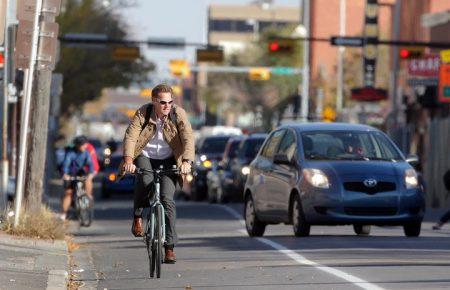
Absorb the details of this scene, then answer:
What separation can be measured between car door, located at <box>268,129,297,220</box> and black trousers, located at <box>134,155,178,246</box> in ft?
19.9

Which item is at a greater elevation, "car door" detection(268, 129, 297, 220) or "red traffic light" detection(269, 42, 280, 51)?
"red traffic light" detection(269, 42, 280, 51)

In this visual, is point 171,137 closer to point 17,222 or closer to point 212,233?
point 17,222

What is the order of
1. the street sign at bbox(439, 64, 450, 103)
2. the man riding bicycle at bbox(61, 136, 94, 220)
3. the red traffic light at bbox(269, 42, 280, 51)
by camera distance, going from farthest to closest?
1. the red traffic light at bbox(269, 42, 280, 51)
2. the street sign at bbox(439, 64, 450, 103)
3. the man riding bicycle at bbox(61, 136, 94, 220)

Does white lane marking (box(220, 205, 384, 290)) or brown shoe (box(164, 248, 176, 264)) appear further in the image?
brown shoe (box(164, 248, 176, 264))

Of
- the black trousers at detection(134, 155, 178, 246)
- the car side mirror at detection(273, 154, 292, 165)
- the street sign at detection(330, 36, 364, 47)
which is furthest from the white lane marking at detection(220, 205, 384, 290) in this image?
the street sign at detection(330, 36, 364, 47)

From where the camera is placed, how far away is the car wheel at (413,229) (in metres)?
20.8

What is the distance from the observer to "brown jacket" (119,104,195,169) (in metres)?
14.7

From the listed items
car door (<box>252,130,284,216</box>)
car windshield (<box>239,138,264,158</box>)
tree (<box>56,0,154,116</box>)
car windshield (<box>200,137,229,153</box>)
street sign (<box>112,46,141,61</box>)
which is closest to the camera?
car door (<box>252,130,284,216</box>)

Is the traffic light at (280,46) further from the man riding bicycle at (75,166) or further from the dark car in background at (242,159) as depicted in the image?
the man riding bicycle at (75,166)

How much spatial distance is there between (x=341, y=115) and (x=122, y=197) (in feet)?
82.7

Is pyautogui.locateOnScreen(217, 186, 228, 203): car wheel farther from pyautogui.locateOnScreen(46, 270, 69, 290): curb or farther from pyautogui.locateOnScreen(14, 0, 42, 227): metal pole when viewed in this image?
pyautogui.locateOnScreen(46, 270, 69, 290): curb

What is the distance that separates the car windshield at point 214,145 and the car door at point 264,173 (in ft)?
66.1

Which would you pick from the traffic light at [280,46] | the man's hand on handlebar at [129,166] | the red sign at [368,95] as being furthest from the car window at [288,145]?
the red sign at [368,95]

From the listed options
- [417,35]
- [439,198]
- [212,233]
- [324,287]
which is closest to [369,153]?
[212,233]
